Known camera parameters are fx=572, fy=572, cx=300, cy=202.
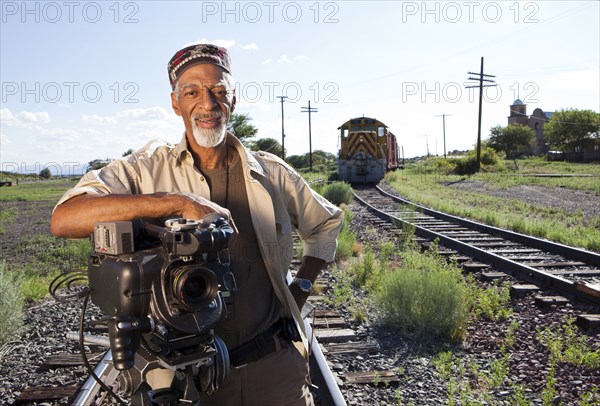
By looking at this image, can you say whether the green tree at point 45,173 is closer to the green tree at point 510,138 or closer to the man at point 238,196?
the green tree at point 510,138

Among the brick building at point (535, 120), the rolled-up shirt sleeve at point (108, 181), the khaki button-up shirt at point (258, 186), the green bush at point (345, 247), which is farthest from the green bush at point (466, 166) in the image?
A: the brick building at point (535, 120)

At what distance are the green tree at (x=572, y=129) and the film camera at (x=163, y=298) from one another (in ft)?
225

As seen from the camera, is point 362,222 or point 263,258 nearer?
point 263,258

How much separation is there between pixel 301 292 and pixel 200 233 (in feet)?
3.10

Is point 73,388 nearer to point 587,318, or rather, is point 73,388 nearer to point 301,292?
point 301,292

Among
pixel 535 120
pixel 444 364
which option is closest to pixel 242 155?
pixel 444 364

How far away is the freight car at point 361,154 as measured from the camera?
27359 millimetres

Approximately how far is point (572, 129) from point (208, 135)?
231ft

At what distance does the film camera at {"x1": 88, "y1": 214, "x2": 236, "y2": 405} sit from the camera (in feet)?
5.72

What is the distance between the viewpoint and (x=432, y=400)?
12.3 feet

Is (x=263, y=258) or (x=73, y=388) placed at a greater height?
(x=263, y=258)

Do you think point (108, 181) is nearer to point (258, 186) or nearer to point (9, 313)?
point (258, 186)

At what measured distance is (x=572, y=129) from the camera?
6488 cm

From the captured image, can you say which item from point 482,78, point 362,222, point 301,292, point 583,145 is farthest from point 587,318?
point 583,145
